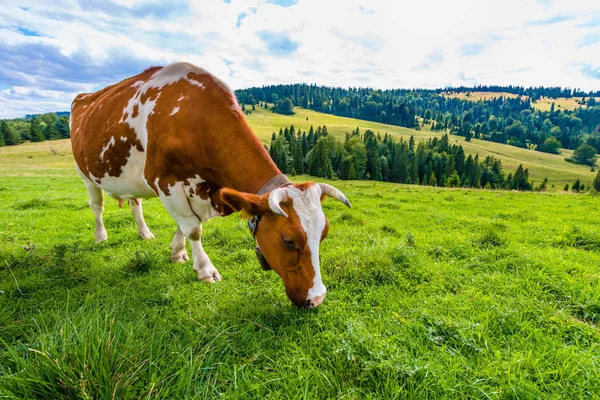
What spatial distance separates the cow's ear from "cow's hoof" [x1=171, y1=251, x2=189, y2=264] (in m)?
2.73

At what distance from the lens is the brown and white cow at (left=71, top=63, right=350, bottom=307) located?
11.0ft

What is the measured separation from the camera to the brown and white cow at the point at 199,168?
3.35 meters

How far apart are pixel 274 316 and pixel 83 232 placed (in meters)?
6.72

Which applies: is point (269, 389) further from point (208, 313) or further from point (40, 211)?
point (40, 211)

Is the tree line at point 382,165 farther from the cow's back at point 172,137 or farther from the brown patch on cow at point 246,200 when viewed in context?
the brown patch on cow at point 246,200

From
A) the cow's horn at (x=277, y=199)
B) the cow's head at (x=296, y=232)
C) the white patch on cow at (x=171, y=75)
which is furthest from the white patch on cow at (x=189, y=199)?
the cow's horn at (x=277, y=199)

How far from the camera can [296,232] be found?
3.25 metres

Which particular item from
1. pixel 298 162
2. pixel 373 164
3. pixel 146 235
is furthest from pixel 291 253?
pixel 373 164

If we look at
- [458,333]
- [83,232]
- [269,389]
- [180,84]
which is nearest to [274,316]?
[269,389]

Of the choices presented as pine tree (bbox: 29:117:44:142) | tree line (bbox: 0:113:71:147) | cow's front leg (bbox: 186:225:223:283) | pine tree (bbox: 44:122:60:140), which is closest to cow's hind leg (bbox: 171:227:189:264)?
cow's front leg (bbox: 186:225:223:283)

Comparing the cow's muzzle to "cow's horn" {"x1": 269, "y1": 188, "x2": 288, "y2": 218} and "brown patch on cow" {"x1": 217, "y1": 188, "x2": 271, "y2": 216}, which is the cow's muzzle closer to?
"brown patch on cow" {"x1": 217, "y1": 188, "x2": 271, "y2": 216}

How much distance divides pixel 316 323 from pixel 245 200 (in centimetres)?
162

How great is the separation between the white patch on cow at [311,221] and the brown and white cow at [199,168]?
0.04 ft

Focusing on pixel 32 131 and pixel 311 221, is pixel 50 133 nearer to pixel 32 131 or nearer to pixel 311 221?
pixel 32 131
